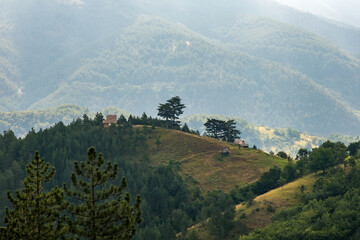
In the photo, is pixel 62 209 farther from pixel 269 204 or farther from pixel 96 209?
pixel 269 204

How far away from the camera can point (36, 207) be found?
171 ft

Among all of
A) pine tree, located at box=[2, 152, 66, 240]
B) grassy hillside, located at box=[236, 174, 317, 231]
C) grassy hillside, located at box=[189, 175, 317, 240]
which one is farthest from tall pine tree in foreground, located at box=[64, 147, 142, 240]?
grassy hillside, located at box=[236, 174, 317, 231]

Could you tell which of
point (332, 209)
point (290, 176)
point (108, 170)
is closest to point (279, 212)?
point (332, 209)

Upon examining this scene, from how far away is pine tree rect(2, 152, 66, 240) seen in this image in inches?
Result: 2016

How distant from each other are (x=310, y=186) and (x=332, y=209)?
75.3 feet

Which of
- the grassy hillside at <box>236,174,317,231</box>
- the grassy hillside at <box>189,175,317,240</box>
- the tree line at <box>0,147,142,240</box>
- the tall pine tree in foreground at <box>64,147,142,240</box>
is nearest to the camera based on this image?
the tree line at <box>0,147,142,240</box>

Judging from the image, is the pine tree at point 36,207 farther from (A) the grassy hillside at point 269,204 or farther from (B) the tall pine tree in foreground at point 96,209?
(A) the grassy hillside at point 269,204

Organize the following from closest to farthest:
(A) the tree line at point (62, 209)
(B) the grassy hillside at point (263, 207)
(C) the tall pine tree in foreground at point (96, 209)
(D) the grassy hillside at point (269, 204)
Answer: (A) the tree line at point (62, 209), (C) the tall pine tree in foreground at point (96, 209), (B) the grassy hillside at point (263, 207), (D) the grassy hillside at point (269, 204)

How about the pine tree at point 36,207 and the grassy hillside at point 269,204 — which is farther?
the grassy hillside at point 269,204

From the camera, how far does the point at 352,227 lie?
125625 mm

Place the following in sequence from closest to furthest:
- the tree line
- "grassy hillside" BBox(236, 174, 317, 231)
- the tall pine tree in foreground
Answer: the tree line, the tall pine tree in foreground, "grassy hillside" BBox(236, 174, 317, 231)

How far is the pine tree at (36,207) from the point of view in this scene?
168 feet

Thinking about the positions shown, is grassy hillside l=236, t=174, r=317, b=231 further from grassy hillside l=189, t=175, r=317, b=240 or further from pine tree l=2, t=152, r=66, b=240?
pine tree l=2, t=152, r=66, b=240

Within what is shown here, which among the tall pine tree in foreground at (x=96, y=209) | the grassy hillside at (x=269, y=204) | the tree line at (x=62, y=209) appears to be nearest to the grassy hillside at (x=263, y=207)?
the grassy hillside at (x=269, y=204)
